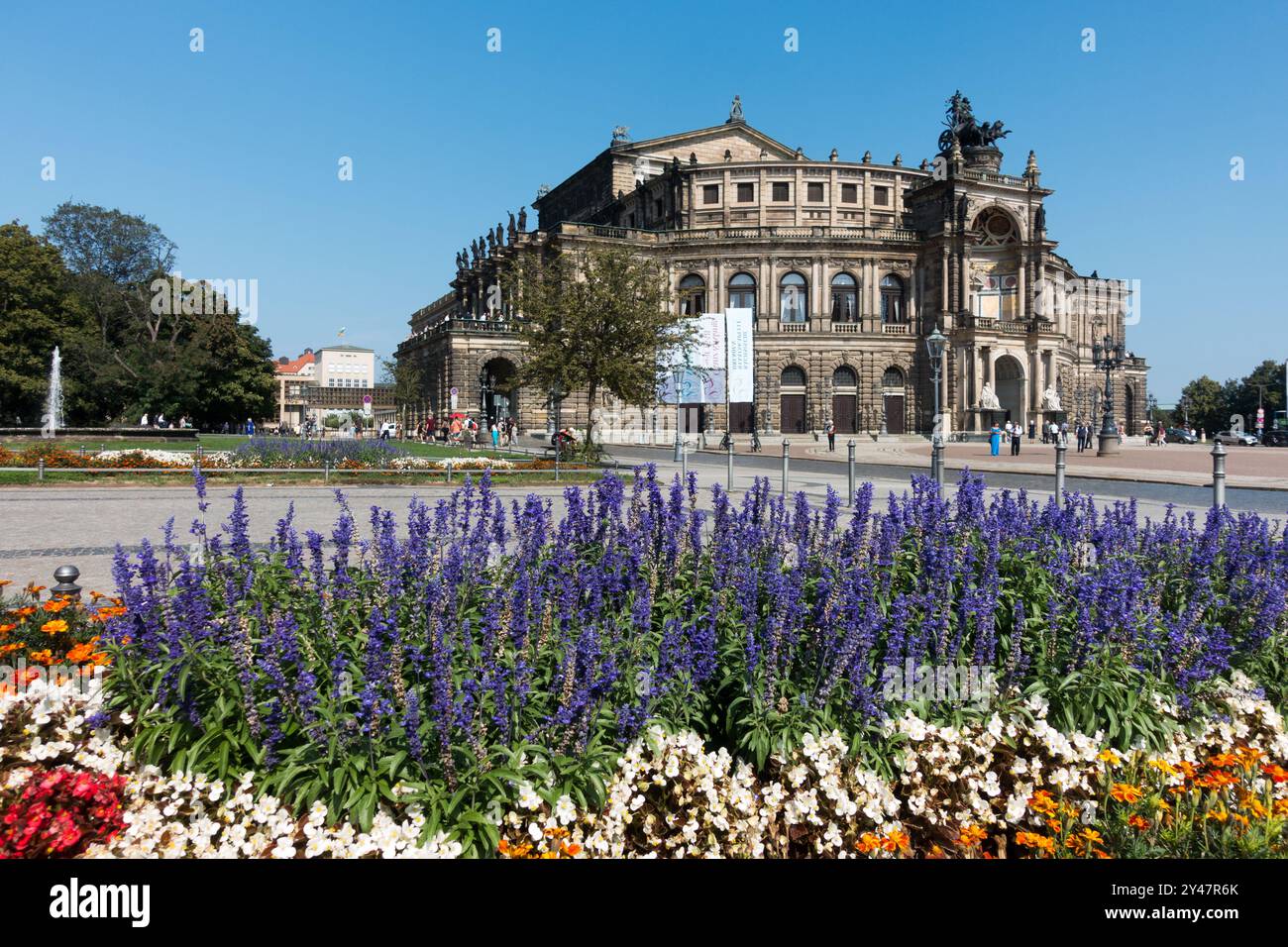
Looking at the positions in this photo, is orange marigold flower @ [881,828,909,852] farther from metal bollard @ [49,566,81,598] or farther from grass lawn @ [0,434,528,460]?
grass lawn @ [0,434,528,460]

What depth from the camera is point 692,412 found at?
6219cm

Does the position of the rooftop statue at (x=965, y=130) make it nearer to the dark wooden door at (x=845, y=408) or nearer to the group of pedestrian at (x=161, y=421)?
the dark wooden door at (x=845, y=408)

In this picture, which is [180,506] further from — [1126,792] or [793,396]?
[793,396]

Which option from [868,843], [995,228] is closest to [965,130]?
[995,228]

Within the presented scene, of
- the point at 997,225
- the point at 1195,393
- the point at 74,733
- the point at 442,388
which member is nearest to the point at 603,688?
the point at 74,733

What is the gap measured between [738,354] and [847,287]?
1501 centimetres

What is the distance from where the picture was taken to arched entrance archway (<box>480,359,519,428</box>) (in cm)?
6343

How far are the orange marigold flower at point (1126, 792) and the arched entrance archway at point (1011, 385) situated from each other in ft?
223

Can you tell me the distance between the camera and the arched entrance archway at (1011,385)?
218ft

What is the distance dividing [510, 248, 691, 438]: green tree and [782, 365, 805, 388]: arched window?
3677 cm

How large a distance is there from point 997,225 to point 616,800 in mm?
75624

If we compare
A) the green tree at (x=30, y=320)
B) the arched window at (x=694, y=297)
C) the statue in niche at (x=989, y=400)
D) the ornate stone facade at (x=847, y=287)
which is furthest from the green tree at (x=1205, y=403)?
the green tree at (x=30, y=320)

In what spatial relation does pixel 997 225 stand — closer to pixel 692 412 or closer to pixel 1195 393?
pixel 692 412

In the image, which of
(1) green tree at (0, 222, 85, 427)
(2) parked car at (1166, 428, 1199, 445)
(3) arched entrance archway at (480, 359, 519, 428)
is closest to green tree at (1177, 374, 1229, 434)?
(2) parked car at (1166, 428, 1199, 445)
